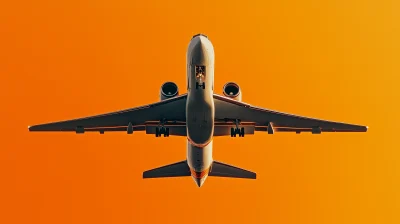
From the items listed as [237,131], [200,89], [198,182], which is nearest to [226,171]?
[198,182]

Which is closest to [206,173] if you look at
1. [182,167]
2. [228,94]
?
[182,167]

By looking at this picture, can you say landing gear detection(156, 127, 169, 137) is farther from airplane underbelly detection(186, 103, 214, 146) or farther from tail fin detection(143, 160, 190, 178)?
tail fin detection(143, 160, 190, 178)

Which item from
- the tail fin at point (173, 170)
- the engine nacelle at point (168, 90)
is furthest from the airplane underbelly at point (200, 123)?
the tail fin at point (173, 170)

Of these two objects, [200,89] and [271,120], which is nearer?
[200,89]

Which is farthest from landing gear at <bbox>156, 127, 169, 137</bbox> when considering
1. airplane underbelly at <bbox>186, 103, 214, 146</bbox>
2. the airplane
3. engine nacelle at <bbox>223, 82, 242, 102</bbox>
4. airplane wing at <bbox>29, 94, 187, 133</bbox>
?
engine nacelle at <bbox>223, 82, 242, 102</bbox>

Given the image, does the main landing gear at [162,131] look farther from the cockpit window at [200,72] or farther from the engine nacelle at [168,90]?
the cockpit window at [200,72]

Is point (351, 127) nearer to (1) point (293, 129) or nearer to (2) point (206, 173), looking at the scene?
(1) point (293, 129)

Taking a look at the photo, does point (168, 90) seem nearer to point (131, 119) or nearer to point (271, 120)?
point (131, 119)
